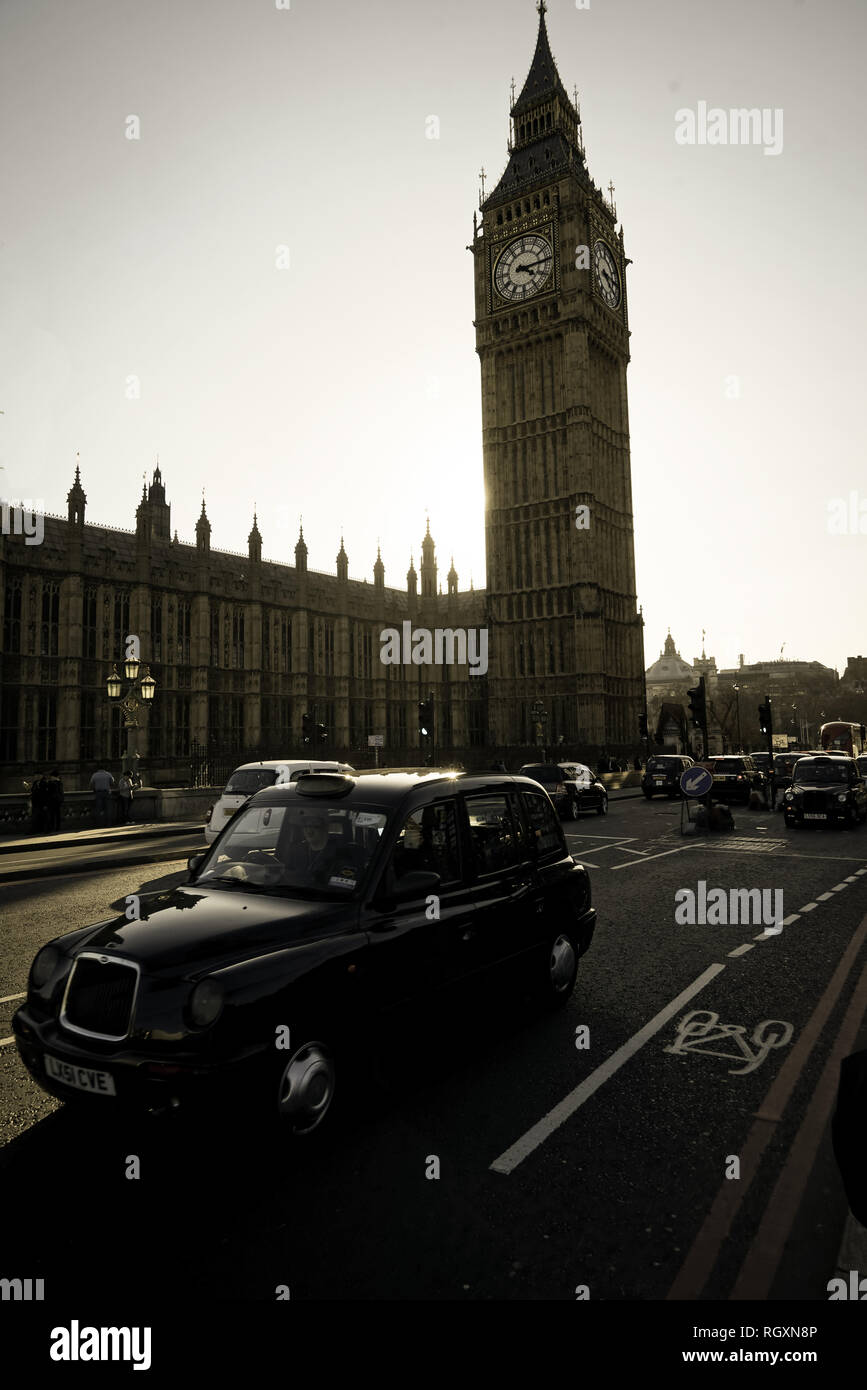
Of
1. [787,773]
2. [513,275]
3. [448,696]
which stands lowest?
[787,773]

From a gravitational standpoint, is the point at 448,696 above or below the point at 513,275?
below

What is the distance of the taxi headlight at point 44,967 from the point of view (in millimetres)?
3611

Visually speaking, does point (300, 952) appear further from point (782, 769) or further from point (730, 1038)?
point (782, 769)

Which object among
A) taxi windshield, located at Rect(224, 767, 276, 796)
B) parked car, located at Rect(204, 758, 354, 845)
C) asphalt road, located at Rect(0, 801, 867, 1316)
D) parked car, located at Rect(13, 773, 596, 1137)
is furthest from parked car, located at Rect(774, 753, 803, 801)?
parked car, located at Rect(13, 773, 596, 1137)

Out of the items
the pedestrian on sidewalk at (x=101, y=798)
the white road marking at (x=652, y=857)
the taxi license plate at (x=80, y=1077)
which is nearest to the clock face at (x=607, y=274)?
the pedestrian on sidewalk at (x=101, y=798)

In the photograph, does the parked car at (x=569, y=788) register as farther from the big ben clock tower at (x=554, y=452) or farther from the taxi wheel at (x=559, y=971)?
the big ben clock tower at (x=554, y=452)

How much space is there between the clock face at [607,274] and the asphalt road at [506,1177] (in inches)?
2565

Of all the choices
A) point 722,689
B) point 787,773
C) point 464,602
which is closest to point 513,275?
point 464,602

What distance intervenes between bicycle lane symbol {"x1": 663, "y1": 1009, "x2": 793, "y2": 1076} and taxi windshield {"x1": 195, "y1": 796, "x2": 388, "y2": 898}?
2.48m

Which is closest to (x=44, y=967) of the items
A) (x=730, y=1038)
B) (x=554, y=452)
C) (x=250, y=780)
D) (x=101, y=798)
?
(x=730, y=1038)

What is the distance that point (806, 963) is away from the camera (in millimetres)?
6828

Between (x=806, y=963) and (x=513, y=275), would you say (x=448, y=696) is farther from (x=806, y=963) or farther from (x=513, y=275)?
(x=806, y=963)

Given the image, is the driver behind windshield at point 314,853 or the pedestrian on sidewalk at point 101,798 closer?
the driver behind windshield at point 314,853

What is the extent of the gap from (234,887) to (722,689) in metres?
159
